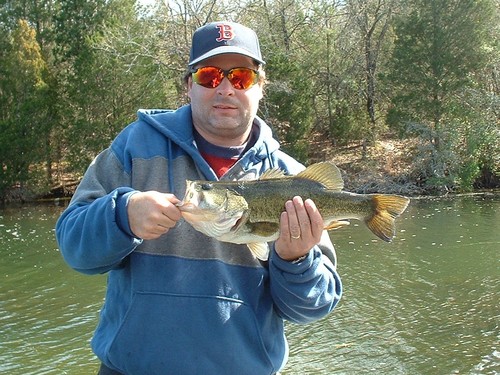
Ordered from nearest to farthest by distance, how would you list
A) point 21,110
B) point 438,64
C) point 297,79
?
1. point 438,64
2. point 297,79
3. point 21,110

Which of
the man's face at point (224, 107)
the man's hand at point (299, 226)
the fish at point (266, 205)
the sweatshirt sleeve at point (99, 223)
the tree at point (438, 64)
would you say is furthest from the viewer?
the tree at point (438, 64)

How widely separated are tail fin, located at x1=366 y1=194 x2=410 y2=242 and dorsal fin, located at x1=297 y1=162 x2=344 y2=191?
29 centimetres

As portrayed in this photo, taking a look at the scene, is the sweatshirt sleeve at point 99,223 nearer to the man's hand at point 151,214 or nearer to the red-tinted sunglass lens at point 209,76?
the man's hand at point 151,214

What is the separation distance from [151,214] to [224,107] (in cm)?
82

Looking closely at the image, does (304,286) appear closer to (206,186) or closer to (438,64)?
(206,186)

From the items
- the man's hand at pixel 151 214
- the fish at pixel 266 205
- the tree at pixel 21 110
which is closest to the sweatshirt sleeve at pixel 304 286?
the fish at pixel 266 205

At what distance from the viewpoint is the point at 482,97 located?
29.6 meters

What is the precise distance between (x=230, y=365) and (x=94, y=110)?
33.6 meters

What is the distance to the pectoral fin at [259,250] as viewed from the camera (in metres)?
2.73

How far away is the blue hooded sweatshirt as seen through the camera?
2.54 metres

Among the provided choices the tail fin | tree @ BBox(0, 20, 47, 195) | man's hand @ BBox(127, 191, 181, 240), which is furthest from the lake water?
tree @ BBox(0, 20, 47, 195)

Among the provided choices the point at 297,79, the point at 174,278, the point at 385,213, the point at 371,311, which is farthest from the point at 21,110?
the point at 174,278

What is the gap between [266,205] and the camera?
108 inches

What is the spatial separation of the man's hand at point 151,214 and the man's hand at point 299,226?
535 mm
